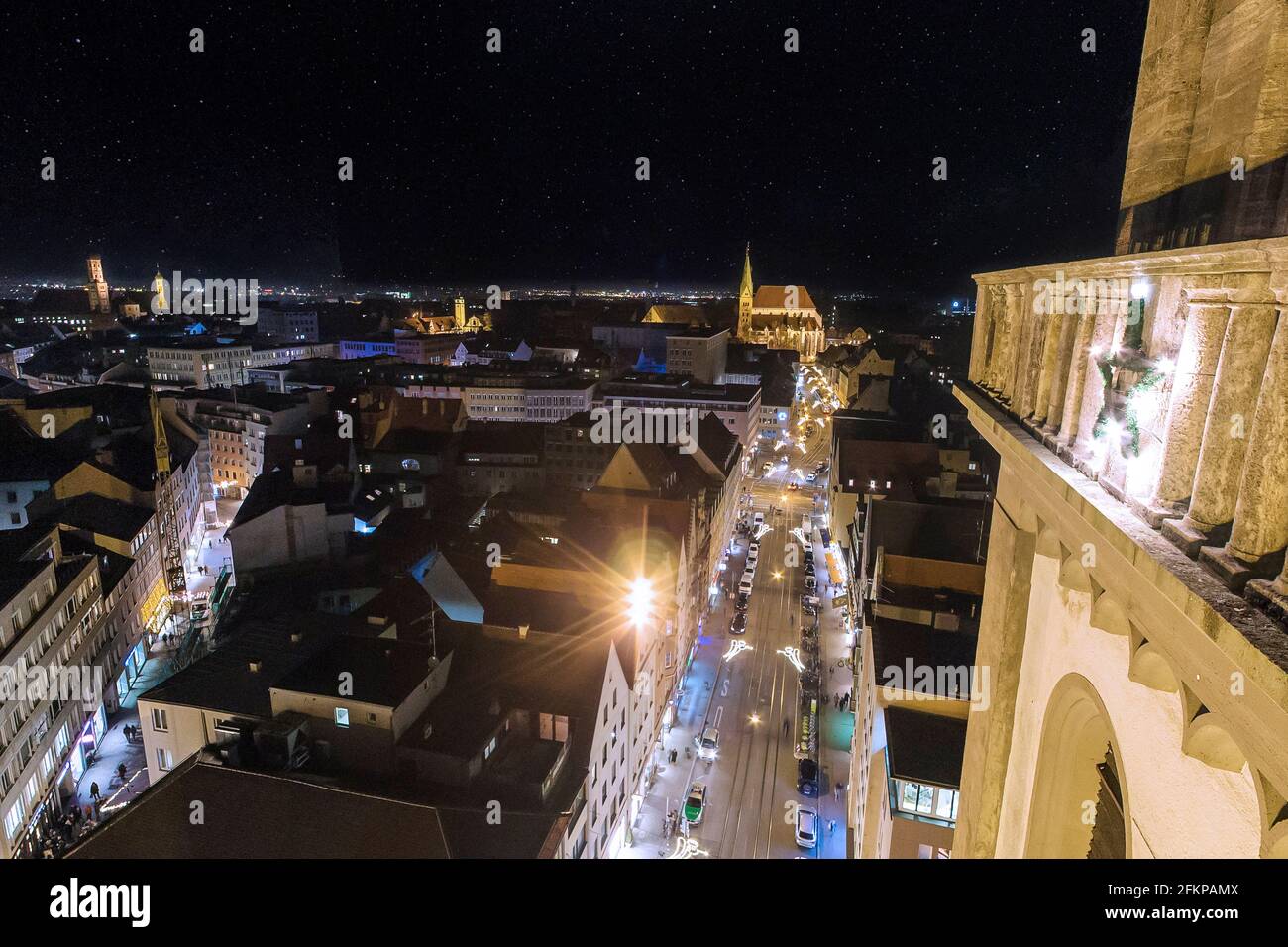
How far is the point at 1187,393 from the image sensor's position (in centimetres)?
343

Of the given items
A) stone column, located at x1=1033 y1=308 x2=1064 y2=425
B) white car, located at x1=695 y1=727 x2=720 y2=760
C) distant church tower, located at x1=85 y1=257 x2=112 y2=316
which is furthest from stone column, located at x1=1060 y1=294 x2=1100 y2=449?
distant church tower, located at x1=85 y1=257 x2=112 y2=316

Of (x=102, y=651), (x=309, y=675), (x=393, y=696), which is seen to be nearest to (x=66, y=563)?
(x=102, y=651)

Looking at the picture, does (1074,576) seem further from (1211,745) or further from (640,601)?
(640,601)

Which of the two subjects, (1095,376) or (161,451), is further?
(161,451)

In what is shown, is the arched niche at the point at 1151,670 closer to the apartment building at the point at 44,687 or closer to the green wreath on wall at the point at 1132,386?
the green wreath on wall at the point at 1132,386

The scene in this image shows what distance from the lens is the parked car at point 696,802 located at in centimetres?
2222

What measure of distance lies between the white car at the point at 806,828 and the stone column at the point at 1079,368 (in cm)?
1970

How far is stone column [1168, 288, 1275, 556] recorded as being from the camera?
299 centimetres

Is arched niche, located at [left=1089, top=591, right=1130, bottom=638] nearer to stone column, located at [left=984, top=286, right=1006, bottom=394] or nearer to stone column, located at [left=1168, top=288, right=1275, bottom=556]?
stone column, located at [left=1168, top=288, right=1275, bottom=556]

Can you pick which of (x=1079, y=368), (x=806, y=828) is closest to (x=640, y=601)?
(x=806, y=828)

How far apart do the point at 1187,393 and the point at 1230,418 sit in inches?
11.3

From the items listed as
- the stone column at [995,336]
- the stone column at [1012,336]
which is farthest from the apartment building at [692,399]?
the stone column at [1012,336]
